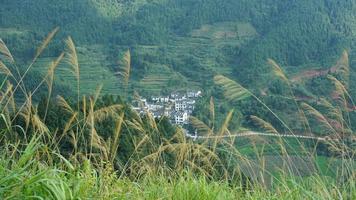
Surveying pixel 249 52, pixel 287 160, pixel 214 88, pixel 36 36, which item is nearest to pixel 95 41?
pixel 36 36

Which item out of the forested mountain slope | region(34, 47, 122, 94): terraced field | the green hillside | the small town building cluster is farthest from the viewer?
the forested mountain slope

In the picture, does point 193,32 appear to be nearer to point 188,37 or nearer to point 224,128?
point 188,37

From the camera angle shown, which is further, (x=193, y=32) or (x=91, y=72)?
(x=193, y=32)

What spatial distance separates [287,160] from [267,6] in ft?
204

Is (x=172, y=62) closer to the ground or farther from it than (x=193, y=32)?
closer to the ground

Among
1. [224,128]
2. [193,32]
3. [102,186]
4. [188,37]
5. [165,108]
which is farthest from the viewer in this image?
[193,32]

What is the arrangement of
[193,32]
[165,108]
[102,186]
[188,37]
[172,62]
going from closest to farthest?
[102,186], [165,108], [172,62], [188,37], [193,32]

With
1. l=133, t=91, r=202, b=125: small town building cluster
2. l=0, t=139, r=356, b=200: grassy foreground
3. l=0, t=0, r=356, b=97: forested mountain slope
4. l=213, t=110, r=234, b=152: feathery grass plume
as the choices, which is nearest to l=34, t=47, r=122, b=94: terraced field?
l=0, t=0, r=356, b=97: forested mountain slope

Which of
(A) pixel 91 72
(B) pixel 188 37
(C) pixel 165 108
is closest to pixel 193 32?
(B) pixel 188 37

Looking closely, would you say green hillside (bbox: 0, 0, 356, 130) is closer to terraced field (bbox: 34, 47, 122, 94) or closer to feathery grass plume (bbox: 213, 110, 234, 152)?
terraced field (bbox: 34, 47, 122, 94)

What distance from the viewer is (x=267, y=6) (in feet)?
210

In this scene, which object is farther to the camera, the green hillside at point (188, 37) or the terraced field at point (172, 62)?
the green hillside at point (188, 37)

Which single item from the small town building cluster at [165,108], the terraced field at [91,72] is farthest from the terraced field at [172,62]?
the small town building cluster at [165,108]

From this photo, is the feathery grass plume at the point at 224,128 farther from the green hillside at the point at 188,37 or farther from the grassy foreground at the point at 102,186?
the green hillside at the point at 188,37
